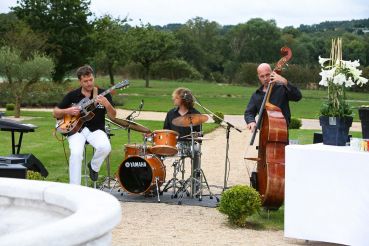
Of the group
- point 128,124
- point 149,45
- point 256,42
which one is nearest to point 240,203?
point 128,124

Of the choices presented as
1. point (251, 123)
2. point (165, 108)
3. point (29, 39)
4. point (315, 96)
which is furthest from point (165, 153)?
point (315, 96)

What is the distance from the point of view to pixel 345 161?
A: 747cm

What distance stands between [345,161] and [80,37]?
1612 inches

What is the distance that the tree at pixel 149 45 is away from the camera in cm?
5697

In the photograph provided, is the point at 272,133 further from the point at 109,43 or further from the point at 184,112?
the point at 109,43

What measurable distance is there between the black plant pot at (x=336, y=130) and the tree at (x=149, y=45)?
47.6 metres

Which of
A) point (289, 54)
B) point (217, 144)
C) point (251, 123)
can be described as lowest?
point (217, 144)

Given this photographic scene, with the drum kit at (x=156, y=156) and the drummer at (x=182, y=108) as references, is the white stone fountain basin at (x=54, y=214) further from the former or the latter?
the drummer at (x=182, y=108)

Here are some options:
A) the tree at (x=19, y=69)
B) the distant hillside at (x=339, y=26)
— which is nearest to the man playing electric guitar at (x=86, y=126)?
the tree at (x=19, y=69)

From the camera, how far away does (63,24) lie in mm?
47062

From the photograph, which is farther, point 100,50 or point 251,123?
point 100,50

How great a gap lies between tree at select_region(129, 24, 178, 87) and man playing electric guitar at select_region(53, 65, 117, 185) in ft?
148

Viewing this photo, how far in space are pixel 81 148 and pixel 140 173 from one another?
0.90 meters

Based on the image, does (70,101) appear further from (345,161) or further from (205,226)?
(345,161)
